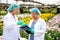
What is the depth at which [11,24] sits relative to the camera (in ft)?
15.3

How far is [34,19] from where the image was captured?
16.0 feet

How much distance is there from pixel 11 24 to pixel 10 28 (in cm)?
7

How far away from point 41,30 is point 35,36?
145 millimetres

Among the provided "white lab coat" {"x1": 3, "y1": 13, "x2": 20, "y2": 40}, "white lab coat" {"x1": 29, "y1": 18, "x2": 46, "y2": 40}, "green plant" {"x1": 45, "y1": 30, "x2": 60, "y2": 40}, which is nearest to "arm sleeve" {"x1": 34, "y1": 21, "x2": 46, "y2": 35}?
"white lab coat" {"x1": 29, "y1": 18, "x2": 46, "y2": 40}

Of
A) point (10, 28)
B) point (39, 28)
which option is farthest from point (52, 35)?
point (10, 28)

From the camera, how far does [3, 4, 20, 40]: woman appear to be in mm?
4672

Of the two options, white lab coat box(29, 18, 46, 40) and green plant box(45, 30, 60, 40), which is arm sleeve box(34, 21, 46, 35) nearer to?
white lab coat box(29, 18, 46, 40)

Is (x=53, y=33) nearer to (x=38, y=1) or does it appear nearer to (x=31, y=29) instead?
(x=31, y=29)

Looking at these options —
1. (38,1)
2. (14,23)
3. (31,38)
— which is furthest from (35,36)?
(38,1)

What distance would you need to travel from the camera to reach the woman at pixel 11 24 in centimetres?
467

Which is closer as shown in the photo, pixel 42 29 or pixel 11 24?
pixel 11 24

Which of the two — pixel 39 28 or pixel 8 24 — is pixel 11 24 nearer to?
pixel 8 24

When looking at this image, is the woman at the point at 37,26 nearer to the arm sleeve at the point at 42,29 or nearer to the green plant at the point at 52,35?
the arm sleeve at the point at 42,29

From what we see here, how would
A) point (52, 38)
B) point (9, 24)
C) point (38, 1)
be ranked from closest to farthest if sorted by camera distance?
point (9, 24), point (52, 38), point (38, 1)
